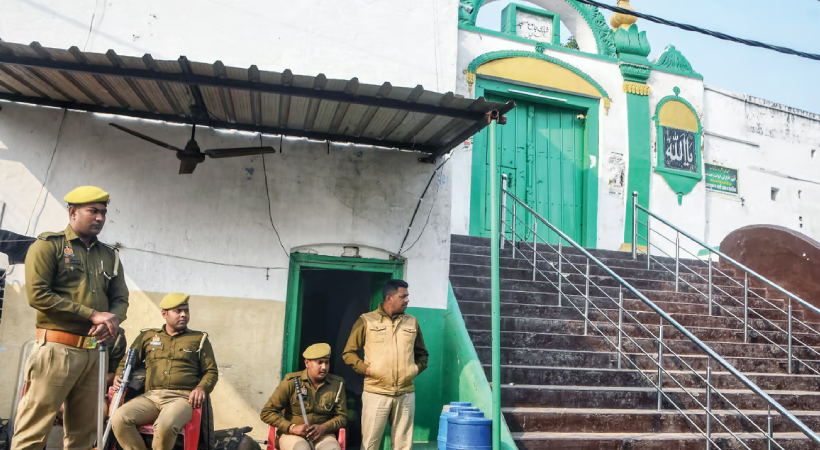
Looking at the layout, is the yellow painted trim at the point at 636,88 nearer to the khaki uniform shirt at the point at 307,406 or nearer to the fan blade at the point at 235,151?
the fan blade at the point at 235,151

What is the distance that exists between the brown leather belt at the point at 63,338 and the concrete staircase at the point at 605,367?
11.6 feet

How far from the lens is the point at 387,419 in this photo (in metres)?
6.04

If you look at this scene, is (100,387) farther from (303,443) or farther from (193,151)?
(193,151)

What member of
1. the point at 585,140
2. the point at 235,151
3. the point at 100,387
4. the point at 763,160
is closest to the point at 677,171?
Result: the point at 585,140

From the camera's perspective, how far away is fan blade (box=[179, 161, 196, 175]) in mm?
6586

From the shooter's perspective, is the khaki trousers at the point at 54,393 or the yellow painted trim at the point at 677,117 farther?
the yellow painted trim at the point at 677,117

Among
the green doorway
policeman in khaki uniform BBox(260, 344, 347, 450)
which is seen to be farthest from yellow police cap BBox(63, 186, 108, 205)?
the green doorway

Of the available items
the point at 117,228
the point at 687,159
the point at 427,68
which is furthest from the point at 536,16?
the point at 117,228

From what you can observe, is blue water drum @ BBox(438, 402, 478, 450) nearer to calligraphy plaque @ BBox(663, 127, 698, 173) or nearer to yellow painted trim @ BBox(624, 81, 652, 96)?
calligraphy plaque @ BBox(663, 127, 698, 173)

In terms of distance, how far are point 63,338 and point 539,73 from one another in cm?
867

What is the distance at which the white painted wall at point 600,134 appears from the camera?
10.4m

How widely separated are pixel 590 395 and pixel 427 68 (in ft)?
12.6

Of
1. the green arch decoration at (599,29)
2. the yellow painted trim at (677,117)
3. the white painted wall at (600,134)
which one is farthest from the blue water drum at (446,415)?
the green arch decoration at (599,29)

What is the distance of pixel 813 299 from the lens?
923 centimetres
